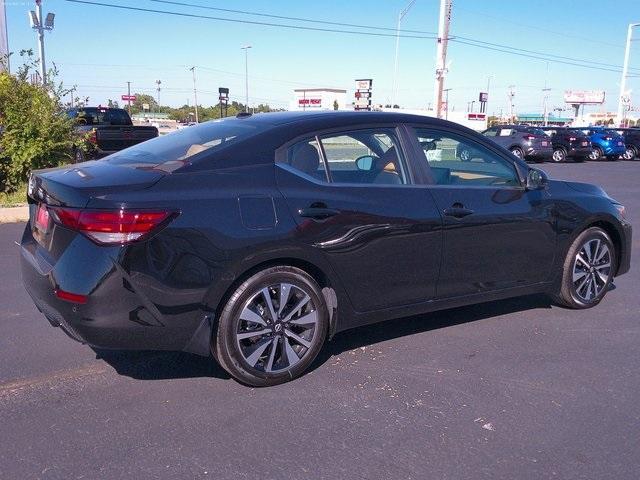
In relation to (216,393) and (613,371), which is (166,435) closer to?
(216,393)

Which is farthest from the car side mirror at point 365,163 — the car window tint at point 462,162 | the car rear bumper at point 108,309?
the car rear bumper at point 108,309

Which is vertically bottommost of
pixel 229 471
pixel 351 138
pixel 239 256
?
pixel 229 471

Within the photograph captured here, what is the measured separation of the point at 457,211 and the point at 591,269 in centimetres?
171

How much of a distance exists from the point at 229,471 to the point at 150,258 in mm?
1178

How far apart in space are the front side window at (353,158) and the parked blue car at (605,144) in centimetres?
2999

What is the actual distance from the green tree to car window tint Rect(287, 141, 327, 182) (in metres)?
Answer: 7.79

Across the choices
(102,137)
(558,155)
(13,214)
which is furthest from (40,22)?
(558,155)

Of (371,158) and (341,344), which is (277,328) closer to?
(341,344)

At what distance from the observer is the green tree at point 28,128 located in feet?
33.9

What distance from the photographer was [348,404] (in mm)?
3643

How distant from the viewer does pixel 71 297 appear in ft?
11.2

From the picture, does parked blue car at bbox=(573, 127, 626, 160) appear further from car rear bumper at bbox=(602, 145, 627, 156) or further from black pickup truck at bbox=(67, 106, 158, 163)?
black pickup truck at bbox=(67, 106, 158, 163)

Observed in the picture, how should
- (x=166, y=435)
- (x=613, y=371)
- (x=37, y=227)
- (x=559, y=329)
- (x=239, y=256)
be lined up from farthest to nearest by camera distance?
(x=559, y=329) → (x=613, y=371) → (x=37, y=227) → (x=239, y=256) → (x=166, y=435)

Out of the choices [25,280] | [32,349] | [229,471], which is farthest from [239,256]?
[32,349]
